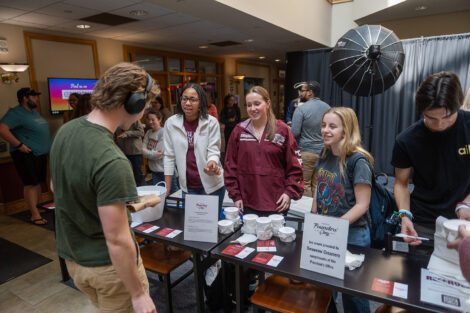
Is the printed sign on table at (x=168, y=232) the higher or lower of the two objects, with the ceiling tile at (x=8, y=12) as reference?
lower

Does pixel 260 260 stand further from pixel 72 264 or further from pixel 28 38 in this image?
pixel 28 38

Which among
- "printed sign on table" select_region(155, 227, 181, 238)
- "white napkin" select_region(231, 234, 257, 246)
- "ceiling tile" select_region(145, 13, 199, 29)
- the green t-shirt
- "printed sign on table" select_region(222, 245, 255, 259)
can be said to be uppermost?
"ceiling tile" select_region(145, 13, 199, 29)

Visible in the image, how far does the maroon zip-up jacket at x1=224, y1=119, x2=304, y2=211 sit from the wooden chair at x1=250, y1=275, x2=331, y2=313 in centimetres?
45

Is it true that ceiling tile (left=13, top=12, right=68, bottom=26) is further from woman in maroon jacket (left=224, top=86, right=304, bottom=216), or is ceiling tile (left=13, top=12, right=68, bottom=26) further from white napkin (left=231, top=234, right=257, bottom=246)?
white napkin (left=231, top=234, right=257, bottom=246)

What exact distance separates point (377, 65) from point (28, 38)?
4303 mm

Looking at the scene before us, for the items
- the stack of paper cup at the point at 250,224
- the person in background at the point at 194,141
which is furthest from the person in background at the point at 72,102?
the stack of paper cup at the point at 250,224

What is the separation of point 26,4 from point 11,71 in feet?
3.50

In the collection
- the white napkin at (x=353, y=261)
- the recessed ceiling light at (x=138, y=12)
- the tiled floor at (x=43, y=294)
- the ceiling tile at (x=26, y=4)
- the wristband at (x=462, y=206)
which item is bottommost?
the tiled floor at (x=43, y=294)

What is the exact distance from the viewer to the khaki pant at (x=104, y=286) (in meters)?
1.00

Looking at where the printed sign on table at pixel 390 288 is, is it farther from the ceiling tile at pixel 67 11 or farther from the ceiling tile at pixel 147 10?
the ceiling tile at pixel 67 11

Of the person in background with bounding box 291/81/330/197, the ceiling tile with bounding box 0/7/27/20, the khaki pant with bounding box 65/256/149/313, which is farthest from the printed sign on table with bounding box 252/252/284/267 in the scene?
the ceiling tile with bounding box 0/7/27/20

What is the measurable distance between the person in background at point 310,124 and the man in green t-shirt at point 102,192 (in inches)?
105

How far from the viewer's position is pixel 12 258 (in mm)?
2807

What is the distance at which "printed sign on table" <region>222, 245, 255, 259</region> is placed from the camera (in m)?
1.36
